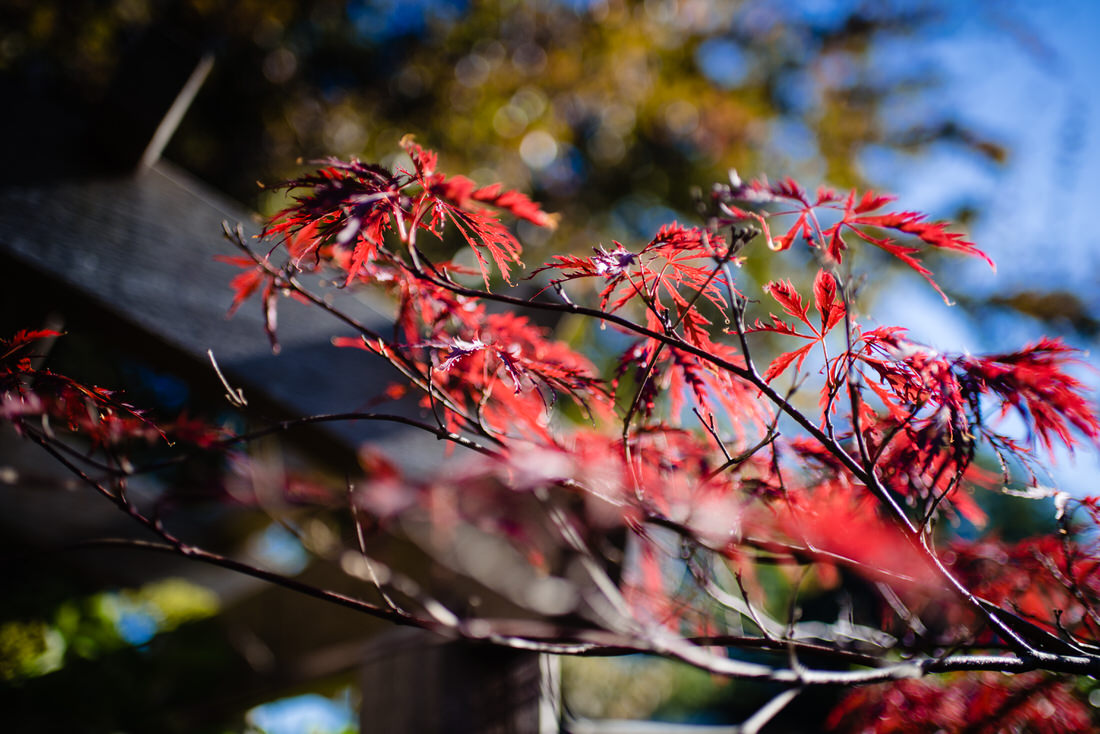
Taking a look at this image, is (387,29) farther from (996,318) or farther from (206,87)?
(996,318)

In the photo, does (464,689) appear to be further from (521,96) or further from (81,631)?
(521,96)

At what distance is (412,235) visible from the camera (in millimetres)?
514

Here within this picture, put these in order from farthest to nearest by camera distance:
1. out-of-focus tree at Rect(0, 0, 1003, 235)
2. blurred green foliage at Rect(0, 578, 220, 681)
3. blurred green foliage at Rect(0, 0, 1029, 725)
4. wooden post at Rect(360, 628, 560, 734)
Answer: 1. out-of-focus tree at Rect(0, 0, 1003, 235)
2. blurred green foliage at Rect(0, 0, 1029, 725)
3. blurred green foliage at Rect(0, 578, 220, 681)
4. wooden post at Rect(360, 628, 560, 734)

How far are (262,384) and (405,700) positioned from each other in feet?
2.22

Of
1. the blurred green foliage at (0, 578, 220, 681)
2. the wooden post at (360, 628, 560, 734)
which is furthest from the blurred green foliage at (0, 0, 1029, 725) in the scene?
the wooden post at (360, 628, 560, 734)

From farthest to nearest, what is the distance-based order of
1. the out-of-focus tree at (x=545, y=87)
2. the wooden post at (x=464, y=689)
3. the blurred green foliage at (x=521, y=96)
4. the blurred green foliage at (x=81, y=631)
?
the out-of-focus tree at (x=545, y=87) < the blurred green foliage at (x=521, y=96) < the blurred green foliage at (x=81, y=631) < the wooden post at (x=464, y=689)

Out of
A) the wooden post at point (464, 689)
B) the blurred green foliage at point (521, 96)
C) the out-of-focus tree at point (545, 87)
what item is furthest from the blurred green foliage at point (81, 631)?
the out-of-focus tree at point (545, 87)

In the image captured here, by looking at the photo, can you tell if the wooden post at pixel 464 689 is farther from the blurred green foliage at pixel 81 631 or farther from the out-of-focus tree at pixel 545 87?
the out-of-focus tree at pixel 545 87

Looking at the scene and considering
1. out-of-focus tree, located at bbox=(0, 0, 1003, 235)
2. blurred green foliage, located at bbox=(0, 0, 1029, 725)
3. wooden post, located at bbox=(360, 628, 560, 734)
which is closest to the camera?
wooden post, located at bbox=(360, 628, 560, 734)

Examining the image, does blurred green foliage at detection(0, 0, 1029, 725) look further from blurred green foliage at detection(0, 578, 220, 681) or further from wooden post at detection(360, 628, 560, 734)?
wooden post at detection(360, 628, 560, 734)

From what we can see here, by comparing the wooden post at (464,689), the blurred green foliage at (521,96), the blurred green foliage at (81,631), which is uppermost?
the blurred green foliage at (521,96)

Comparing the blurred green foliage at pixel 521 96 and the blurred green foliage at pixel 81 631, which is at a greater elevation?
the blurred green foliage at pixel 521 96

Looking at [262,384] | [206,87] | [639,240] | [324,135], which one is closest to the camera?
[262,384]

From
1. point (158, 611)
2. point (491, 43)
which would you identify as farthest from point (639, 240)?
point (158, 611)
